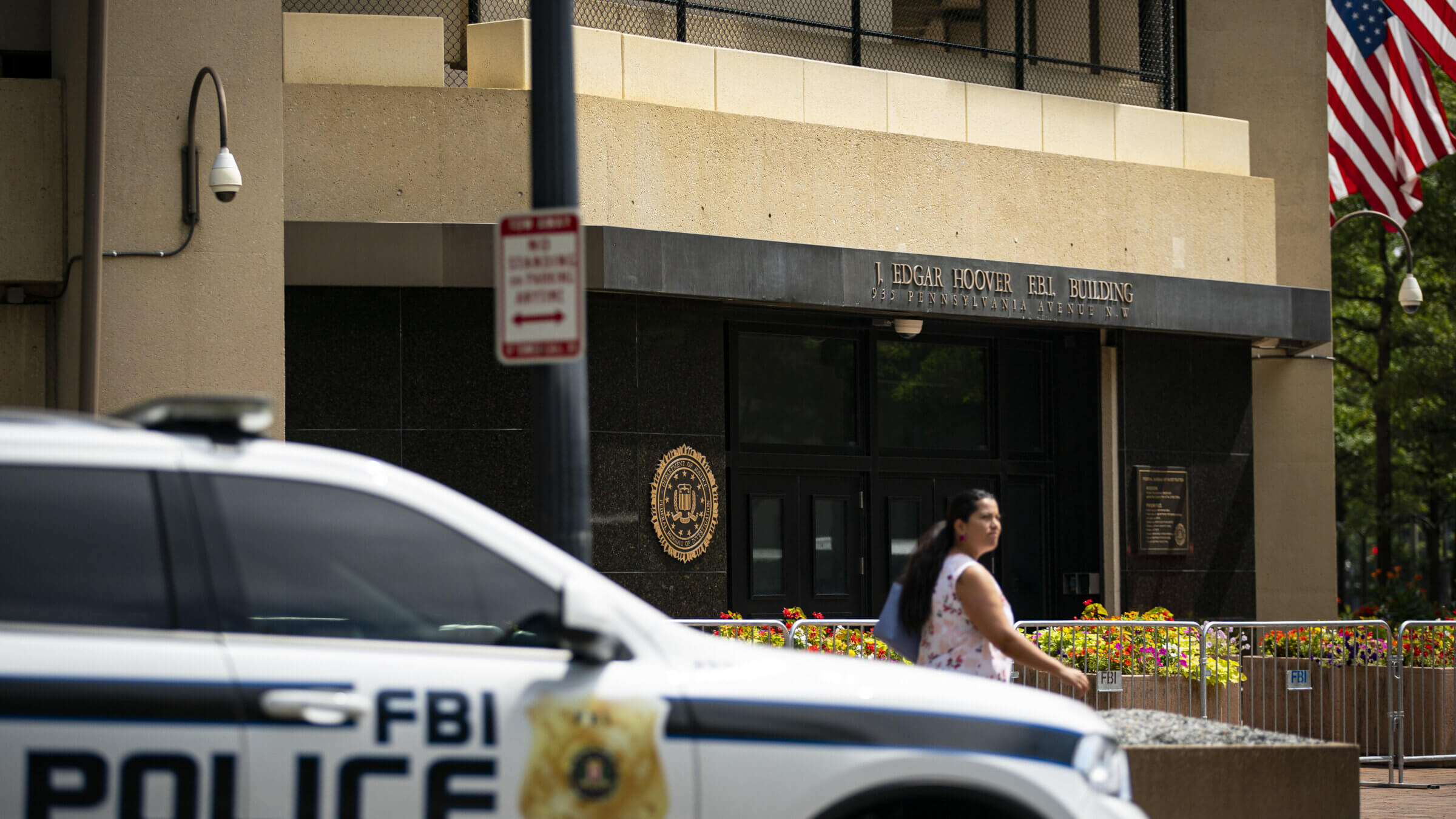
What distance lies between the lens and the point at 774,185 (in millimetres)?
15148

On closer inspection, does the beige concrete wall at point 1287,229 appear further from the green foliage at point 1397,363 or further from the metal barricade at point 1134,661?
the metal barricade at point 1134,661

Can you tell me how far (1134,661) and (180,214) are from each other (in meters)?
7.92

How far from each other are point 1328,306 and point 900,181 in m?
5.98

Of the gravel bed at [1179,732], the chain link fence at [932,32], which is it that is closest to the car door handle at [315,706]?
the gravel bed at [1179,732]

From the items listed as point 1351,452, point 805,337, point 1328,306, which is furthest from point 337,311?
point 1351,452

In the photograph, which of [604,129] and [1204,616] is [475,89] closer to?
[604,129]

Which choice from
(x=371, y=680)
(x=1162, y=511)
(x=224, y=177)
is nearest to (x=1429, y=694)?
(x=1162, y=511)

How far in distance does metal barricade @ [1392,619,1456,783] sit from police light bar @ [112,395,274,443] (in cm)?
1168

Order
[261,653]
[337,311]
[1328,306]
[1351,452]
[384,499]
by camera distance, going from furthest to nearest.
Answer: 1. [1351,452]
2. [1328,306]
3. [337,311]
4. [384,499]
5. [261,653]

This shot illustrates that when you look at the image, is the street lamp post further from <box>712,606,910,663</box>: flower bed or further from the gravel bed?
the gravel bed

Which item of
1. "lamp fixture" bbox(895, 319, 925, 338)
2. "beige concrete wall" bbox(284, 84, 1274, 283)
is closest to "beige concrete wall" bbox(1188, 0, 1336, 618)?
"beige concrete wall" bbox(284, 84, 1274, 283)

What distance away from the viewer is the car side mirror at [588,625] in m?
4.21

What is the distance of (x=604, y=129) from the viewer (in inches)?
562

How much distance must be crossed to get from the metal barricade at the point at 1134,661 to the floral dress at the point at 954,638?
5319 millimetres
